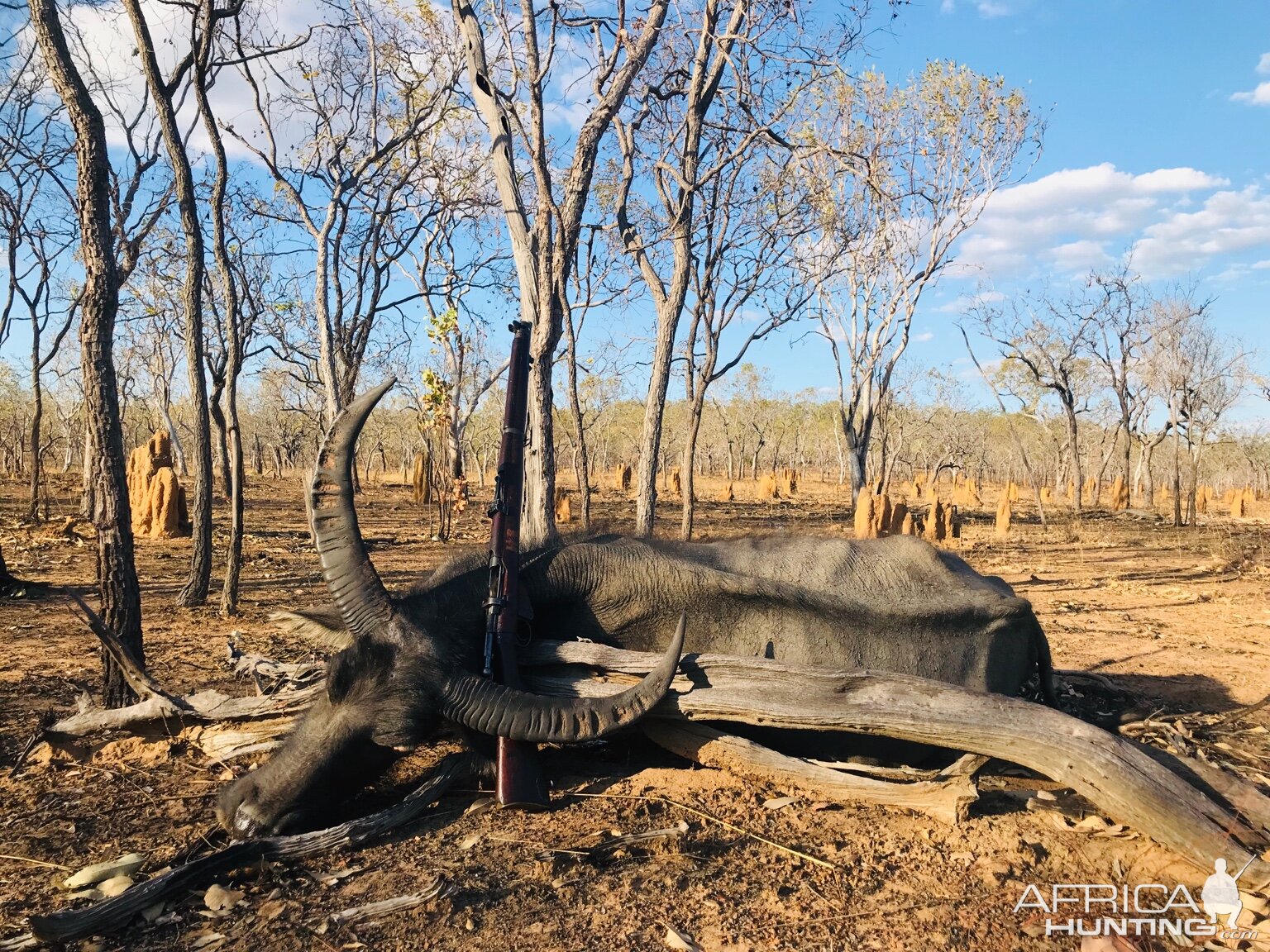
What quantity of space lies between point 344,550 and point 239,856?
1195 millimetres

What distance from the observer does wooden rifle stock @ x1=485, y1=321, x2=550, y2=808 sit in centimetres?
328

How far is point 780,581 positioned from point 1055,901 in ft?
5.75

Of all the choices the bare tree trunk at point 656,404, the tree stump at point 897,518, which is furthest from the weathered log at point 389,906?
the tree stump at point 897,518

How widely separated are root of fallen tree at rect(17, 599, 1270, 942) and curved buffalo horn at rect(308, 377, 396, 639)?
69 centimetres

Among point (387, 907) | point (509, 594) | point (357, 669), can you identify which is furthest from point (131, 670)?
point (387, 907)

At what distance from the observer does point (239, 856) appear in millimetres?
2768

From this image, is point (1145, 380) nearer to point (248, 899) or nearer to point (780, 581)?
point (780, 581)

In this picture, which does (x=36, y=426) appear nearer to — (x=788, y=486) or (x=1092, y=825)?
(x=1092, y=825)

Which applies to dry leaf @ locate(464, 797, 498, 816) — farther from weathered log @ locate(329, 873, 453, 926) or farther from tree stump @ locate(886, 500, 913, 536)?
tree stump @ locate(886, 500, 913, 536)

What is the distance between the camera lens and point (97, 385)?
436 cm

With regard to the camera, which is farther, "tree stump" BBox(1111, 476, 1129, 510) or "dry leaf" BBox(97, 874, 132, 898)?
"tree stump" BBox(1111, 476, 1129, 510)

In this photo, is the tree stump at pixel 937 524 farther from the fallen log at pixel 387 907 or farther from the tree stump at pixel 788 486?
the tree stump at pixel 788 486

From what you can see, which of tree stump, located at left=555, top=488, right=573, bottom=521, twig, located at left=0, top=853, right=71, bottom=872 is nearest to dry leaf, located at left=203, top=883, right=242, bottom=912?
twig, located at left=0, top=853, right=71, bottom=872

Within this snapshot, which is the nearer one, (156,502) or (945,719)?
(945,719)
